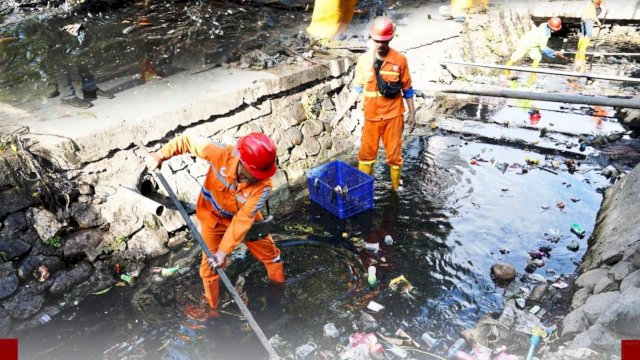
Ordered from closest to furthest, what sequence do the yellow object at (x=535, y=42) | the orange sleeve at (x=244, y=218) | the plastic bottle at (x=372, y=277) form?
1. the orange sleeve at (x=244, y=218)
2. the plastic bottle at (x=372, y=277)
3. the yellow object at (x=535, y=42)

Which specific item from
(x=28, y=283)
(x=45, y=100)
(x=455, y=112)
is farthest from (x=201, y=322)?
(x=455, y=112)

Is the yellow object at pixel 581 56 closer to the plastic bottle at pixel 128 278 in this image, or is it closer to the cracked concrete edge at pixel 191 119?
the cracked concrete edge at pixel 191 119

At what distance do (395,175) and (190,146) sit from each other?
9.60 feet

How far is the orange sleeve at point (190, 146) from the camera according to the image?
3889 millimetres

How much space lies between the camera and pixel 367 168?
19.9ft

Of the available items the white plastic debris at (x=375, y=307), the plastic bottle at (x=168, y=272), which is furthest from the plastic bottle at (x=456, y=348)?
the plastic bottle at (x=168, y=272)

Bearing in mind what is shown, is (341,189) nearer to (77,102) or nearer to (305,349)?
(305,349)

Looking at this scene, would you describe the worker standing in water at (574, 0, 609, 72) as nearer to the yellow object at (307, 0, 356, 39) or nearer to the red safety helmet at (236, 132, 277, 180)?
the yellow object at (307, 0, 356, 39)

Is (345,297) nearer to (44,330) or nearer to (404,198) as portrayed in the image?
(404,198)

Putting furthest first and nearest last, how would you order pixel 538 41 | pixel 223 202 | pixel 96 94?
pixel 538 41 → pixel 96 94 → pixel 223 202

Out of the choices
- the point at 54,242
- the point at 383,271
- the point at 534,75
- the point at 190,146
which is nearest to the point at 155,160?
the point at 190,146

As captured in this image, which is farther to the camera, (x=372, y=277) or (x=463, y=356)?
(x=372, y=277)

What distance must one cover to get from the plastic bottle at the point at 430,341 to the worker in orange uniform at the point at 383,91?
2.50m

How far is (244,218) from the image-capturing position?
3.53m
